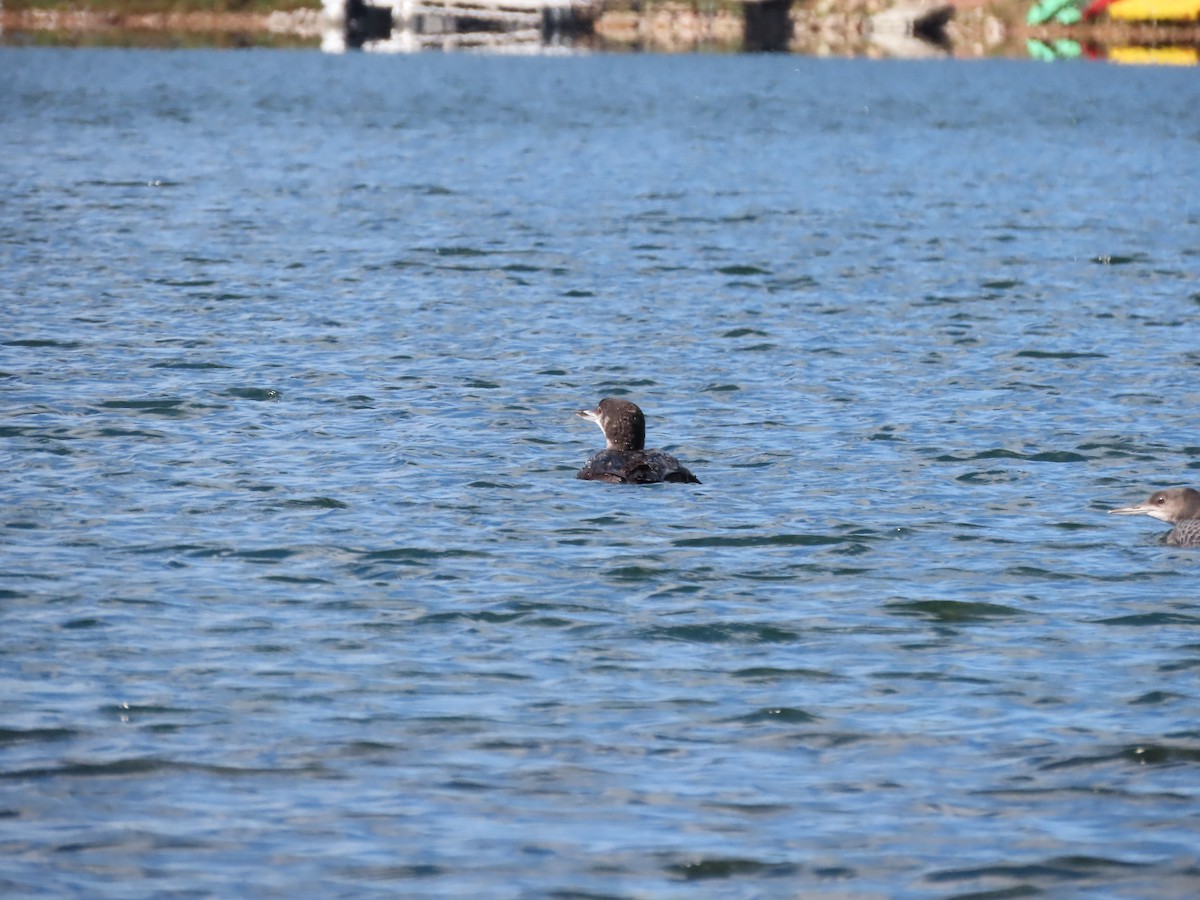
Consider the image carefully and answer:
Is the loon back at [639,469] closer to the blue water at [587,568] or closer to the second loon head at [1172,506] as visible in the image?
the blue water at [587,568]

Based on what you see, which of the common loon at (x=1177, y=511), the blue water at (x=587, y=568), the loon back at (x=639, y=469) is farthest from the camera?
the loon back at (x=639, y=469)

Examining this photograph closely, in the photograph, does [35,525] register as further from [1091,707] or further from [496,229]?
[496,229]

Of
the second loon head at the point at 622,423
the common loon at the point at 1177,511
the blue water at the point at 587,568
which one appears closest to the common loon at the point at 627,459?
the second loon head at the point at 622,423

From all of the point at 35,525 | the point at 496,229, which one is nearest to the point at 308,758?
the point at 35,525

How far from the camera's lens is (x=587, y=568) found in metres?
15.0

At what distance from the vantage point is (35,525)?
16.0m

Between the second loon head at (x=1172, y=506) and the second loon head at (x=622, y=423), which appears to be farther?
the second loon head at (x=622, y=423)

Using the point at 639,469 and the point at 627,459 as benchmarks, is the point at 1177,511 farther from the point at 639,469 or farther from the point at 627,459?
the point at 627,459

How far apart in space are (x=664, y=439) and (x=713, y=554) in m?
4.72

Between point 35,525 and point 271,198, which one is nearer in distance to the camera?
point 35,525

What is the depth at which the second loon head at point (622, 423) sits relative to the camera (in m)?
17.6

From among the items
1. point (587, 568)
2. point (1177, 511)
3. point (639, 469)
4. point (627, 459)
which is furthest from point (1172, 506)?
point (587, 568)

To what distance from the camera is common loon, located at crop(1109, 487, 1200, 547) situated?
15703 mm

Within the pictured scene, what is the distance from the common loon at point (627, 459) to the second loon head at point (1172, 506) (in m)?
3.76
